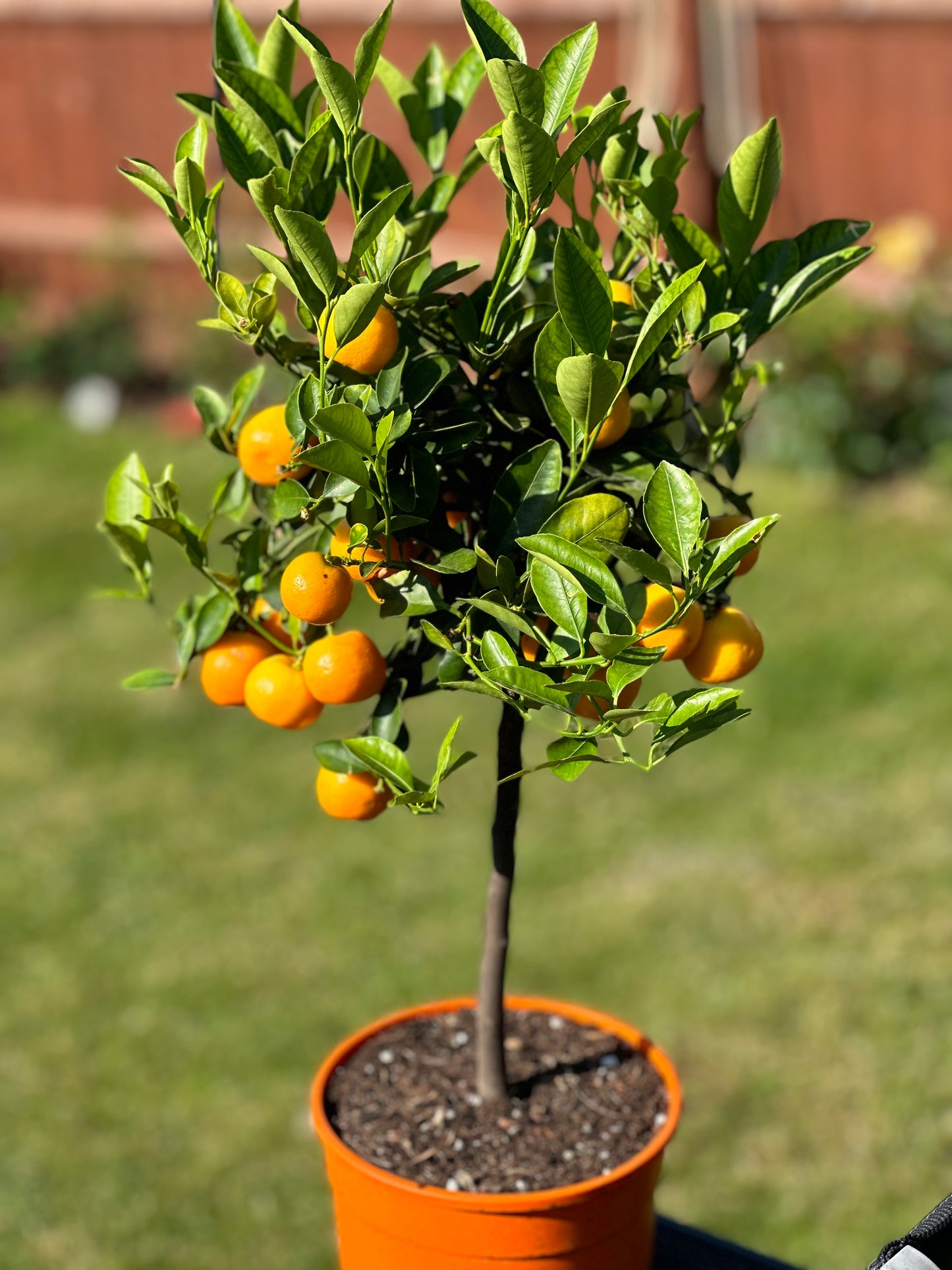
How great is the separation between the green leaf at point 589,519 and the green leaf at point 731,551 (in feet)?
0.21

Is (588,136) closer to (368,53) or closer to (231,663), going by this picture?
(368,53)

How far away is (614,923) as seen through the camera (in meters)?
2.69

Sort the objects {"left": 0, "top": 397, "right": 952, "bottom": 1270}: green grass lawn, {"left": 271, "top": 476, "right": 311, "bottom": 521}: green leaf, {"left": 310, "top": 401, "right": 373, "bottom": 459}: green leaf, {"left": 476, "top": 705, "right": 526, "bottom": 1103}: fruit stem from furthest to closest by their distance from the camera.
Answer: {"left": 0, "top": 397, "right": 952, "bottom": 1270}: green grass lawn < {"left": 476, "top": 705, "right": 526, "bottom": 1103}: fruit stem < {"left": 271, "top": 476, "right": 311, "bottom": 521}: green leaf < {"left": 310, "top": 401, "right": 373, "bottom": 459}: green leaf

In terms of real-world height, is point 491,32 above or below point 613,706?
above

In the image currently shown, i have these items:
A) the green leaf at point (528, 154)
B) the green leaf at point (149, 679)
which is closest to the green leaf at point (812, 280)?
the green leaf at point (528, 154)

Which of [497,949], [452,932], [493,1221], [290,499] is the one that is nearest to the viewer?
[290,499]

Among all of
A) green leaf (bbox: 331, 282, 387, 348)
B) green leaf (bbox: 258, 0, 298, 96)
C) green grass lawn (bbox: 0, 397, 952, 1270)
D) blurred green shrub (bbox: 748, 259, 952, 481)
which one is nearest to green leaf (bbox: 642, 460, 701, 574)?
green leaf (bbox: 331, 282, 387, 348)

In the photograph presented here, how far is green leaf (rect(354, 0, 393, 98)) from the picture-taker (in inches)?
34.4

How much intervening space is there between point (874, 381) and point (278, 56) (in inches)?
149

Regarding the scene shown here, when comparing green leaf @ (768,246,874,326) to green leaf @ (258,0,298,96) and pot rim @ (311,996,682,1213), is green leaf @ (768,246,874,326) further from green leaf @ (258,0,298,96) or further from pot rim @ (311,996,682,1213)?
pot rim @ (311,996,682,1213)

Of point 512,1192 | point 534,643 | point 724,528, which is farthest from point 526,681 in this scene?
point 512,1192

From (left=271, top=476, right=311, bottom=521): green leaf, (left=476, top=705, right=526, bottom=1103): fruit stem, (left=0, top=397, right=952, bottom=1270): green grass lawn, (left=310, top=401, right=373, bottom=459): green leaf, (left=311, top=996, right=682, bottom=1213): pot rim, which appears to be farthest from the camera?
(left=0, top=397, right=952, bottom=1270): green grass lawn

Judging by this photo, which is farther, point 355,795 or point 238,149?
point 355,795

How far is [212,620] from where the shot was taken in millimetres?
1094
